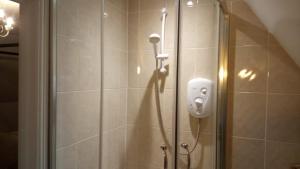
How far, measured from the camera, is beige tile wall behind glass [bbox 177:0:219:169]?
4.09ft

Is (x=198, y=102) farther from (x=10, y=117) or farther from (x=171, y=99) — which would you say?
(x=10, y=117)

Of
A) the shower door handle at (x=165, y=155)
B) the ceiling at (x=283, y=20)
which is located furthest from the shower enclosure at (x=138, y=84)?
the ceiling at (x=283, y=20)

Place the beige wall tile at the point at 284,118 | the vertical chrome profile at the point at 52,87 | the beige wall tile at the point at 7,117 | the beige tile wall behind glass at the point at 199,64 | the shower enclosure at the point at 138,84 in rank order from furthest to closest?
1. the beige wall tile at the point at 7,117
2. the beige wall tile at the point at 284,118
3. the beige tile wall behind glass at the point at 199,64
4. the shower enclosure at the point at 138,84
5. the vertical chrome profile at the point at 52,87

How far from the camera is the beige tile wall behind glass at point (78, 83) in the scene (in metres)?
1.10

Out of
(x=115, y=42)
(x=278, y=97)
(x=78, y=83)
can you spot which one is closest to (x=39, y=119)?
(x=78, y=83)

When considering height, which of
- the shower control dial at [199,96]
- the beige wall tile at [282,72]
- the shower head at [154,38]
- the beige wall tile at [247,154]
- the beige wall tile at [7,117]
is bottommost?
the beige wall tile at [247,154]

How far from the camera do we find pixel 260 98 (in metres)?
1.42

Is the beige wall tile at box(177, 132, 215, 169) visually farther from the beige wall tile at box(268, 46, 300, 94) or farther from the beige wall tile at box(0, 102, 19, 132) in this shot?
the beige wall tile at box(0, 102, 19, 132)

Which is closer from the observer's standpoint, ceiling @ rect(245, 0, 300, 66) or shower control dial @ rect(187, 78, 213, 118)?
ceiling @ rect(245, 0, 300, 66)

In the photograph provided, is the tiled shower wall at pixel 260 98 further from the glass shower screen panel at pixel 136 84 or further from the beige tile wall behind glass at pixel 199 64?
the glass shower screen panel at pixel 136 84

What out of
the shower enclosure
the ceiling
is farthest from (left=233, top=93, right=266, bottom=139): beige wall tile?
the ceiling

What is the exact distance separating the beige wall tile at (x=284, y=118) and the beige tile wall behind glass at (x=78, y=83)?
3.79 feet

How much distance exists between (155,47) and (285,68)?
0.87 m

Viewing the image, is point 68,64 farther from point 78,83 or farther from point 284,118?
point 284,118
